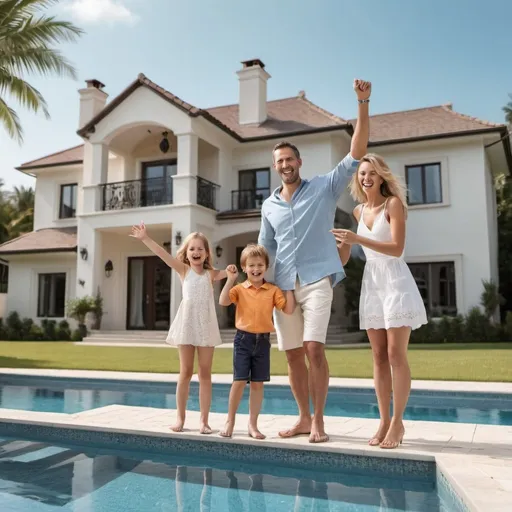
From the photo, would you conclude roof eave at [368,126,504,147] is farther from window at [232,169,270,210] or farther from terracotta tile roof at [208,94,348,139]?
window at [232,169,270,210]

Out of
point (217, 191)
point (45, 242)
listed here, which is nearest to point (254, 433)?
point (217, 191)

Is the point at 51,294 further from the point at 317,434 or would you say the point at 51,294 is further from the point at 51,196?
the point at 317,434

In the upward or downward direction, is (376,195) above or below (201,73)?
below

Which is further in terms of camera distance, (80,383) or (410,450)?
(80,383)

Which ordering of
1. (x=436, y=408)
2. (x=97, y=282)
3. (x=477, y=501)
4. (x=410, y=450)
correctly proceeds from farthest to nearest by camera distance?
(x=97, y=282), (x=436, y=408), (x=410, y=450), (x=477, y=501)

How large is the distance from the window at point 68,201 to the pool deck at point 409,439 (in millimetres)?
17592

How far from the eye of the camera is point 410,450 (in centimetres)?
359

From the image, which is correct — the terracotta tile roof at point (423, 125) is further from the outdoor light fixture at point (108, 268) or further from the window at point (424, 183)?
the outdoor light fixture at point (108, 268)

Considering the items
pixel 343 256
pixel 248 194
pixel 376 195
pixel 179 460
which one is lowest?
pixel 179 460

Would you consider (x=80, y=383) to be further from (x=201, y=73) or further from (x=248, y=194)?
(x=248, y=194)

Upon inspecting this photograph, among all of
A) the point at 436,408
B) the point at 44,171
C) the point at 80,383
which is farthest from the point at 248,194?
the point at 436,408

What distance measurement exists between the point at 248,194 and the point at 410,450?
51.8ft

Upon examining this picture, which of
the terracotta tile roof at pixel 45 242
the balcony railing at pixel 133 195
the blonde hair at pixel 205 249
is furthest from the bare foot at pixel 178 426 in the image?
the terracotta tile roof at pixel 45 242

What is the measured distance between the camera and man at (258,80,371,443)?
3.91 metres
